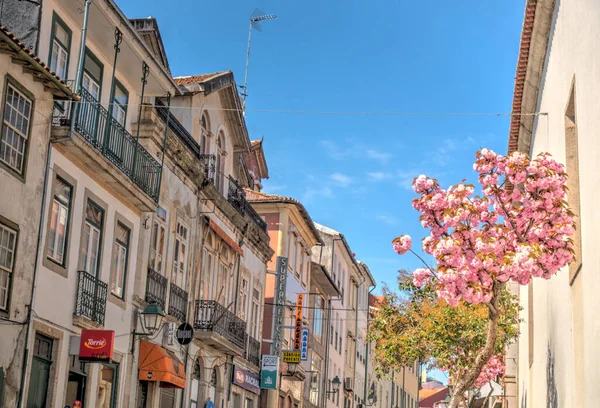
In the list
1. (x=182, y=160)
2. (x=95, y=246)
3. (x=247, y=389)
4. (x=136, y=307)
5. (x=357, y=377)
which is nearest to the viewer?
(x=95, y=246)

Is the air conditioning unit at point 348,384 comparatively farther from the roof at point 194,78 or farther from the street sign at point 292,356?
the roof at point 194,78

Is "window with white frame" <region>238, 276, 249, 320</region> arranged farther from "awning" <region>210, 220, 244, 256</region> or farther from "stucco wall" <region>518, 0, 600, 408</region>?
"stucco wall" <region>518, 0, 600, 408</region>

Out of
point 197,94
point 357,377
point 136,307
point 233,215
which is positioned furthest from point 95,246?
point 357,377

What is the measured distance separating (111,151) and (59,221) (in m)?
2.35

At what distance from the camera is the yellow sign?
38.4m

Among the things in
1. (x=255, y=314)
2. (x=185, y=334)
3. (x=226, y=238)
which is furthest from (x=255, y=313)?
(x=185, y=334)

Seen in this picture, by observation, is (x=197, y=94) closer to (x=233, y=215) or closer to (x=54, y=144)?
(x=233, y=215)

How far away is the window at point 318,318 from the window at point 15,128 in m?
32.0

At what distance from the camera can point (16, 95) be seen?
1666cm

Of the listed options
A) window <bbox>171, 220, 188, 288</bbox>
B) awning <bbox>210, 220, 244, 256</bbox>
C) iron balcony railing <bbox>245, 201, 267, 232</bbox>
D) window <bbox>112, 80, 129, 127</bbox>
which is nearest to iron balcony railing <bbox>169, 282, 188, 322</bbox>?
window <bbox>171, 220, 188, 288</bbox>

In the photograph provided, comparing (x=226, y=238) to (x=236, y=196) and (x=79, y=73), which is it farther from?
(x=79, y=73)

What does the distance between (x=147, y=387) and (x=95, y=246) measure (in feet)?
16.7

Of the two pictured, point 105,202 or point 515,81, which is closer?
point 515,81

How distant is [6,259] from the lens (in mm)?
16406
